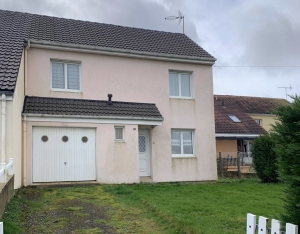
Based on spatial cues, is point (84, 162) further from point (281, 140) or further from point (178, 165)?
point (281, 140)

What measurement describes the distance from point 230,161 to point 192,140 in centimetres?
467

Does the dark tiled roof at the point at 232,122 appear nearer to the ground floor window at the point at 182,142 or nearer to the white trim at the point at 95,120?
the ground floor window at the point at 182,142

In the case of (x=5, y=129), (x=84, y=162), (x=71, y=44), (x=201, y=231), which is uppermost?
(x=71, y=44)

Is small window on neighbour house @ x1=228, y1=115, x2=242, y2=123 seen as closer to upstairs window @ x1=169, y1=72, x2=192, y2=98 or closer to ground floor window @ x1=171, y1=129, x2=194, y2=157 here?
upstairs window @ x1=169, y1=72, x2=192, y2=98

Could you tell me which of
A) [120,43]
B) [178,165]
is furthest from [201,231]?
[120,43]

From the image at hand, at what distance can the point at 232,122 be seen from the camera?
3019 cm

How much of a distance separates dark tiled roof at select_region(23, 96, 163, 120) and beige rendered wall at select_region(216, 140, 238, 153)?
1353cm

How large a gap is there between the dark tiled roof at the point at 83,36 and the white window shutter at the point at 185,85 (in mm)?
1041

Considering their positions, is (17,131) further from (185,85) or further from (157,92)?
(185,85)

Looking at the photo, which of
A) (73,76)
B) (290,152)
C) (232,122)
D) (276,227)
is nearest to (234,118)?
(232,122)

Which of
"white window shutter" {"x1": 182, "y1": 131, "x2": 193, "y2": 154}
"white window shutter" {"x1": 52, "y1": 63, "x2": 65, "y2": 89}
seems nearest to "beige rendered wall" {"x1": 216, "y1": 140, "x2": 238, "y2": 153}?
"white window shutter" {"x1": 182, "y1": 131, "x2": 193, "y2": 154}

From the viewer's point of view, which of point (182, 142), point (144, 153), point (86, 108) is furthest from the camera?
point (182, 142)

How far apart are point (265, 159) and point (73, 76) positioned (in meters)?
9.35

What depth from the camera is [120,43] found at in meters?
16.6
